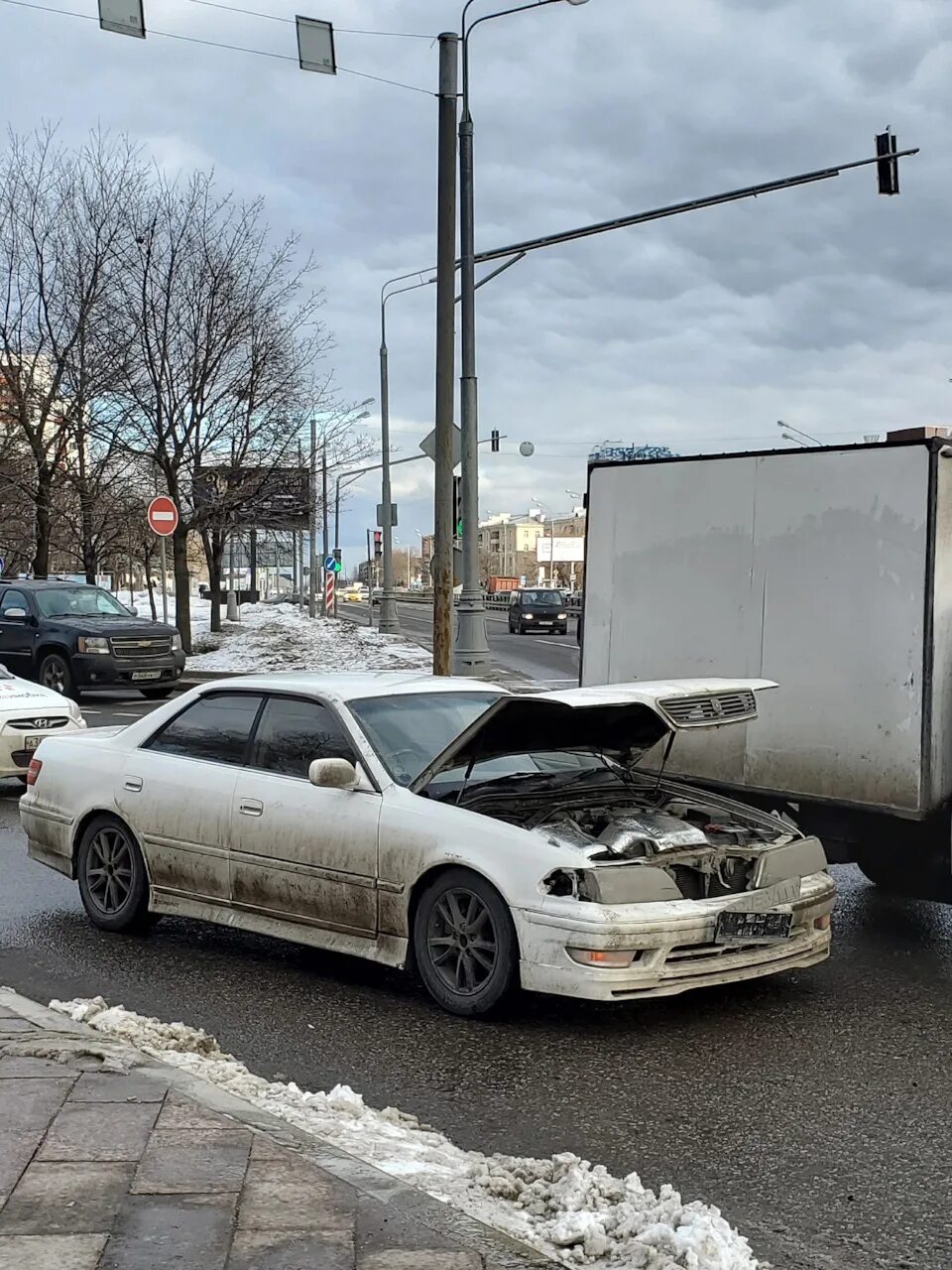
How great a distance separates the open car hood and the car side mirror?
0.91 feet

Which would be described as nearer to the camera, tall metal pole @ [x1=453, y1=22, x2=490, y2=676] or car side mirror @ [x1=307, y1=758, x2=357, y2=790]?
car side mirror @ [x1=307, y1=758, x2=357, y2=790]

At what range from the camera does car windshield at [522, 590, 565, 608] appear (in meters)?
50.4

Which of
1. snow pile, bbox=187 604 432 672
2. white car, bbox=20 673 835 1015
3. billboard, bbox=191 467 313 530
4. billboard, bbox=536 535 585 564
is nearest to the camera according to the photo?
white car, bbox=20 673 835 1015

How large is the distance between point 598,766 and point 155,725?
2.31 meters

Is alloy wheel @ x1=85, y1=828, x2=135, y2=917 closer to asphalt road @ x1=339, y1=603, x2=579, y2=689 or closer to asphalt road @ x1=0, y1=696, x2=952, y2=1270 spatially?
asphalt road @ x1=0, y1=696, x2=952, y2=1270

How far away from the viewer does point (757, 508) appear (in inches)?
292

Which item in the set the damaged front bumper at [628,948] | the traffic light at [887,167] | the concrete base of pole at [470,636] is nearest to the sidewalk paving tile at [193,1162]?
the damaged front bumper at [628,948]

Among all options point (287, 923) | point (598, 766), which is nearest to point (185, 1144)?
point (287, 923)

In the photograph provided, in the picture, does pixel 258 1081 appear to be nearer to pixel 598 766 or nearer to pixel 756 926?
pixel 756 926

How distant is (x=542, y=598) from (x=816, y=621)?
143 feet

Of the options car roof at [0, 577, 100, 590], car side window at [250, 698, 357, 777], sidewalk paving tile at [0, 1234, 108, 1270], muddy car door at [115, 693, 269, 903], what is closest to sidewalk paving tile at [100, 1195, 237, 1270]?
sidewalk paving tile at [0, 1234, 108, 1270]

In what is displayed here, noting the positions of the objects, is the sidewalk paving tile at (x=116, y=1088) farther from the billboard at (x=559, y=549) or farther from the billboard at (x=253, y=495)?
the billboard at (x=559, y=549)

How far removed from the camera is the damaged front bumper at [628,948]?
16.9 feet

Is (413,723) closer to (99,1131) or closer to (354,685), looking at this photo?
(354,685)
